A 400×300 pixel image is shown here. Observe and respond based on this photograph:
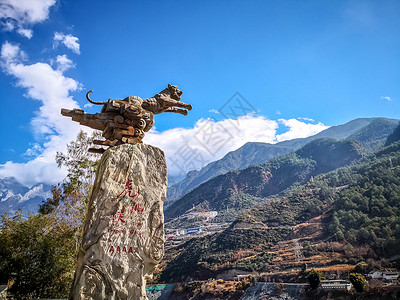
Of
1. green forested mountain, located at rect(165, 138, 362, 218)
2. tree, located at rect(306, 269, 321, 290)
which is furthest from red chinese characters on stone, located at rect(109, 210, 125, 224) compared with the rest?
green forested mountain, located at rect(165, 138, 362, 218)

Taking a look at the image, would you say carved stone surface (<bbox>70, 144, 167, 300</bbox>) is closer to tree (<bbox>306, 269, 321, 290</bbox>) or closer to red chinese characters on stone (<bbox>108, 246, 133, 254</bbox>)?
red chinese characters on stone (<bbox>108, 246, 133, 254</bbox>)

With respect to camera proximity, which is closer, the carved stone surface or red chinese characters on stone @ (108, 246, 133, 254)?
the carved stone surface

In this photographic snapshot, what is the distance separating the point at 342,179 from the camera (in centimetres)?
4419

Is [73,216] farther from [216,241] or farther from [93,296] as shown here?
[216,241]

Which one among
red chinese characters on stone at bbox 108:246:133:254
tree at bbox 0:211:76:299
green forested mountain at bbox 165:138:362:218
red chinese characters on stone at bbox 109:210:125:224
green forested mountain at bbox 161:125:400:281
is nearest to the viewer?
red chinese characters on stone at bbox 108:246:133:254

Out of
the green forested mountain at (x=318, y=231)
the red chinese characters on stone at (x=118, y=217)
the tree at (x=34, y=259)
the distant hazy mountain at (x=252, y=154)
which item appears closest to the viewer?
the red chinese characters on stone at (x=118, y=217)

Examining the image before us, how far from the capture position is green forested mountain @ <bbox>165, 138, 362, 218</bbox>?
64062 mm

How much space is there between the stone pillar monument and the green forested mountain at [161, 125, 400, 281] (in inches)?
1026

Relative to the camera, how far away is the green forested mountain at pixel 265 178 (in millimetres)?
64062

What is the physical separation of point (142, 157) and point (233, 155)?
134 meters

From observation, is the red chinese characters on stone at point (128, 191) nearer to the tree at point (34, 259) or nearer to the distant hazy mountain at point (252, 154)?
the tree at point (34, 259)

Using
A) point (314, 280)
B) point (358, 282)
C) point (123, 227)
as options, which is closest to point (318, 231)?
point (314, 280)

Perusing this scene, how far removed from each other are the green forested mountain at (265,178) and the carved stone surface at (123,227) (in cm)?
5803

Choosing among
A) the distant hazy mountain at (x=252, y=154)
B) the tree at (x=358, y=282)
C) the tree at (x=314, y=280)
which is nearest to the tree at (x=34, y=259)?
the tree at (x=314, y=280)
